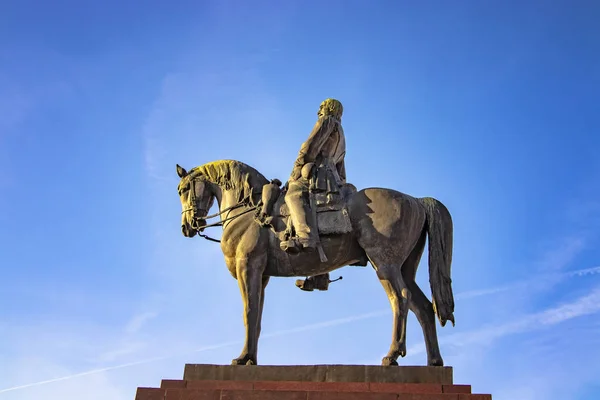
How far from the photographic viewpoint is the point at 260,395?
10070mm

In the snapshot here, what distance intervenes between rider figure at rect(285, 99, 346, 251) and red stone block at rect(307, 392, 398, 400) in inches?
96.9

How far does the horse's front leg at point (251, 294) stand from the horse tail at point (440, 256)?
2.79 metres

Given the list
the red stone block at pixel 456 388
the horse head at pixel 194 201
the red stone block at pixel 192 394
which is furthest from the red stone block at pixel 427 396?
the horse head at pixel 194 201

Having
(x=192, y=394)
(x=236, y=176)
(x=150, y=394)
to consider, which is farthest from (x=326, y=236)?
(x=150, y=394)

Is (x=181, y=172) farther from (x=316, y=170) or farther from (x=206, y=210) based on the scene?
(x=316, y=170)

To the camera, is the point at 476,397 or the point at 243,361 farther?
the point at 243,361

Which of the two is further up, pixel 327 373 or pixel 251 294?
pixel 251 294

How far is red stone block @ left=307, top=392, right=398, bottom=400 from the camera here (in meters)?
9.75

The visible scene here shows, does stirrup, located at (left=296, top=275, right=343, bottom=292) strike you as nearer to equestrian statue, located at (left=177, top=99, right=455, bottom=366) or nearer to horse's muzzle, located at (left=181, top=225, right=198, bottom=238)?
equestrian statue, located at (left=177, top=99, right=455, bottom=366)

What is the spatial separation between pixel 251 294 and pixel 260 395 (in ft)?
6.29

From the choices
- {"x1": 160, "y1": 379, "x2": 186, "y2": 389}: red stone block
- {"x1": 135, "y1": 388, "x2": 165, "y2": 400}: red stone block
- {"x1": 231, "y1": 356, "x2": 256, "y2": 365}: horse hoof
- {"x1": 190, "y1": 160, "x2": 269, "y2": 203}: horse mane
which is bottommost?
{"x1": 135, "y1": 388, "x2": 165, "y2": 400}: red stone block

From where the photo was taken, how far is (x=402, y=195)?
11781 millimetres

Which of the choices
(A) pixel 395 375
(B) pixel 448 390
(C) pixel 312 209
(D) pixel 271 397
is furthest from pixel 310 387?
(C) pixel 312 209

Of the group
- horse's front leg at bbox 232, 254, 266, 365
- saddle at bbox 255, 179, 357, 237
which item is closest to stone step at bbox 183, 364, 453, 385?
horse's front leg at bbox 232, 254, 266, 365
